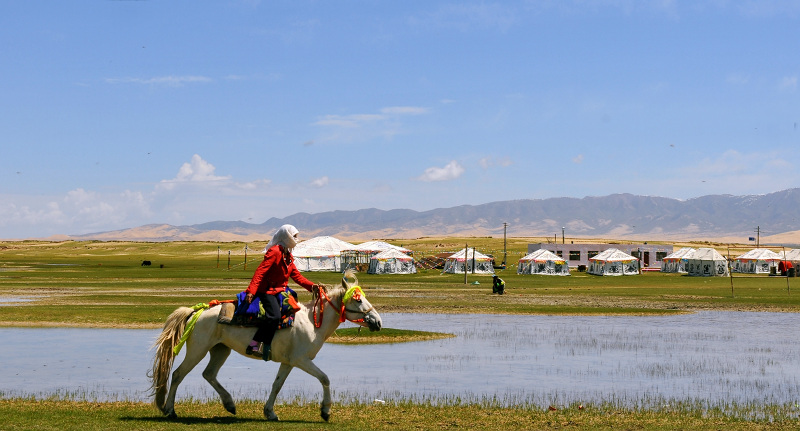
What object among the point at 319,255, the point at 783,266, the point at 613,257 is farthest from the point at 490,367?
the point at 783,266

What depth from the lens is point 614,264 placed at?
10538 cm

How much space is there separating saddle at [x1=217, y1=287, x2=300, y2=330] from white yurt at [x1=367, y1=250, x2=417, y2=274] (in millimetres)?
87488

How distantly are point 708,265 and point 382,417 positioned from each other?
98427 mm

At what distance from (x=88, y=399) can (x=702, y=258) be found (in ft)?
324

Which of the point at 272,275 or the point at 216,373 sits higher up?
the point at 272,275

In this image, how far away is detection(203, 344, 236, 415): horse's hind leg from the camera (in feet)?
49.1

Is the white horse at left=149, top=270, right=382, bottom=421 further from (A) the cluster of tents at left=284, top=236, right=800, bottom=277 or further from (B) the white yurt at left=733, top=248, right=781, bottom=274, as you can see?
(B) the white yurt at left=733, top=248, right=781, bottom=274

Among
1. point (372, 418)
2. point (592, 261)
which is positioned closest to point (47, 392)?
point (372, 418)

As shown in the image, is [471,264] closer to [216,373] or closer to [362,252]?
[362,252]

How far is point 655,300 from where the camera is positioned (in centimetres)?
5534

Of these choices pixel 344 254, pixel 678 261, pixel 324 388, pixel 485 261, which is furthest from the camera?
pixel 678 261

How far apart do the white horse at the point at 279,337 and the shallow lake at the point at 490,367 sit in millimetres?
3685

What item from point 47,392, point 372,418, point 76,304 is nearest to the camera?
point 372,418

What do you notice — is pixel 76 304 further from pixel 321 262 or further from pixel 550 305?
pixel 321 262
